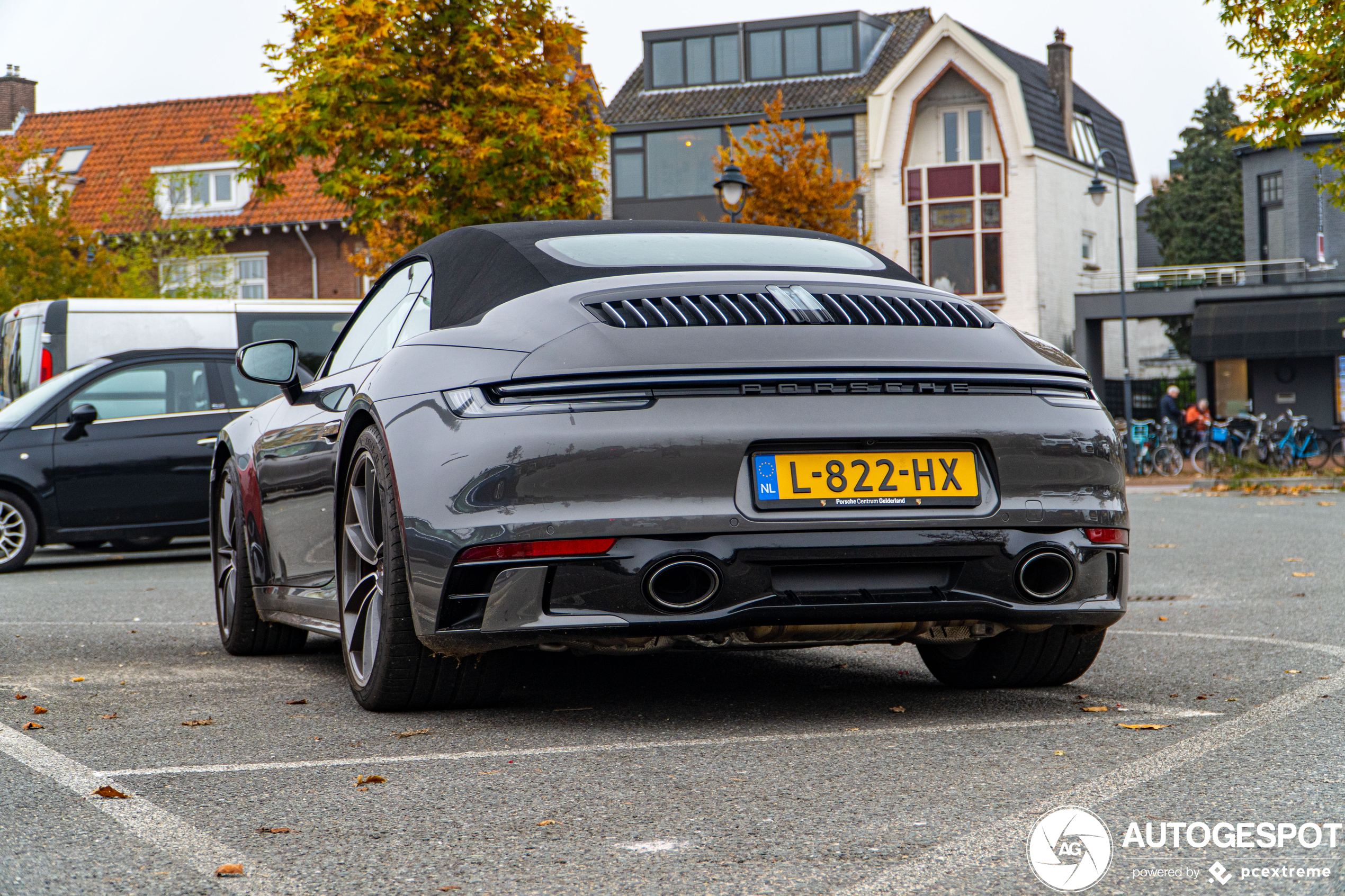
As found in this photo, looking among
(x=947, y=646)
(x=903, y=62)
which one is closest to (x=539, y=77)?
(x=947, y=646)

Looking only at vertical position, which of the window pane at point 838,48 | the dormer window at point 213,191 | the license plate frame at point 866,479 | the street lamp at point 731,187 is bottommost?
the license plate frame at point 866,479

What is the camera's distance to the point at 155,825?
3.20 metres

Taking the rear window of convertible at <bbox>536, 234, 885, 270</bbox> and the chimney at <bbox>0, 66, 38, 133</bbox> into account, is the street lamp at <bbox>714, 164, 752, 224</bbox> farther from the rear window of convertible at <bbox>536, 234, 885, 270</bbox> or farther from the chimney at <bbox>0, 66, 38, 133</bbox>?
Result: the chimney at <bbox>0, 66, 38, 133</bbox>

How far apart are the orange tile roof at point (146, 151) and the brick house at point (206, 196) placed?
0.03 m

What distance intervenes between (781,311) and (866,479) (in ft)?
1.70

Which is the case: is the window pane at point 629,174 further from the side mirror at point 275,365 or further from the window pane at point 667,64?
the side mirror at point 275,365

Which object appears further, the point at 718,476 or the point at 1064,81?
Result: the point at 1064,81

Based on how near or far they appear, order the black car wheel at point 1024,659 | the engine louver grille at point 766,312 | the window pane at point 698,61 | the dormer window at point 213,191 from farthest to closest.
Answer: the window pane at point 698,61 < the dormer window at point 213,191 < the black car wheel at point 1024,659 < the engine louver grille at point 766,312

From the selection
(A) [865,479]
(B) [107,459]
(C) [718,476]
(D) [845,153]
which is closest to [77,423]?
(B) [107,459]

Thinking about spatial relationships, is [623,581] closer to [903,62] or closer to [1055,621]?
[1055,621]

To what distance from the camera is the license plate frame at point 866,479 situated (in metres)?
3.96

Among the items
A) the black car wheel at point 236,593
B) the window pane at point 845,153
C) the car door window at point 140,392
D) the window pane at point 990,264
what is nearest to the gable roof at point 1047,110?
the window pane at point 990,264

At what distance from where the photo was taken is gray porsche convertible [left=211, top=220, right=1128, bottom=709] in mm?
3920

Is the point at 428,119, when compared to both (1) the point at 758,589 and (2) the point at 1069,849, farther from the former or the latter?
(2) the point at 1069,849
